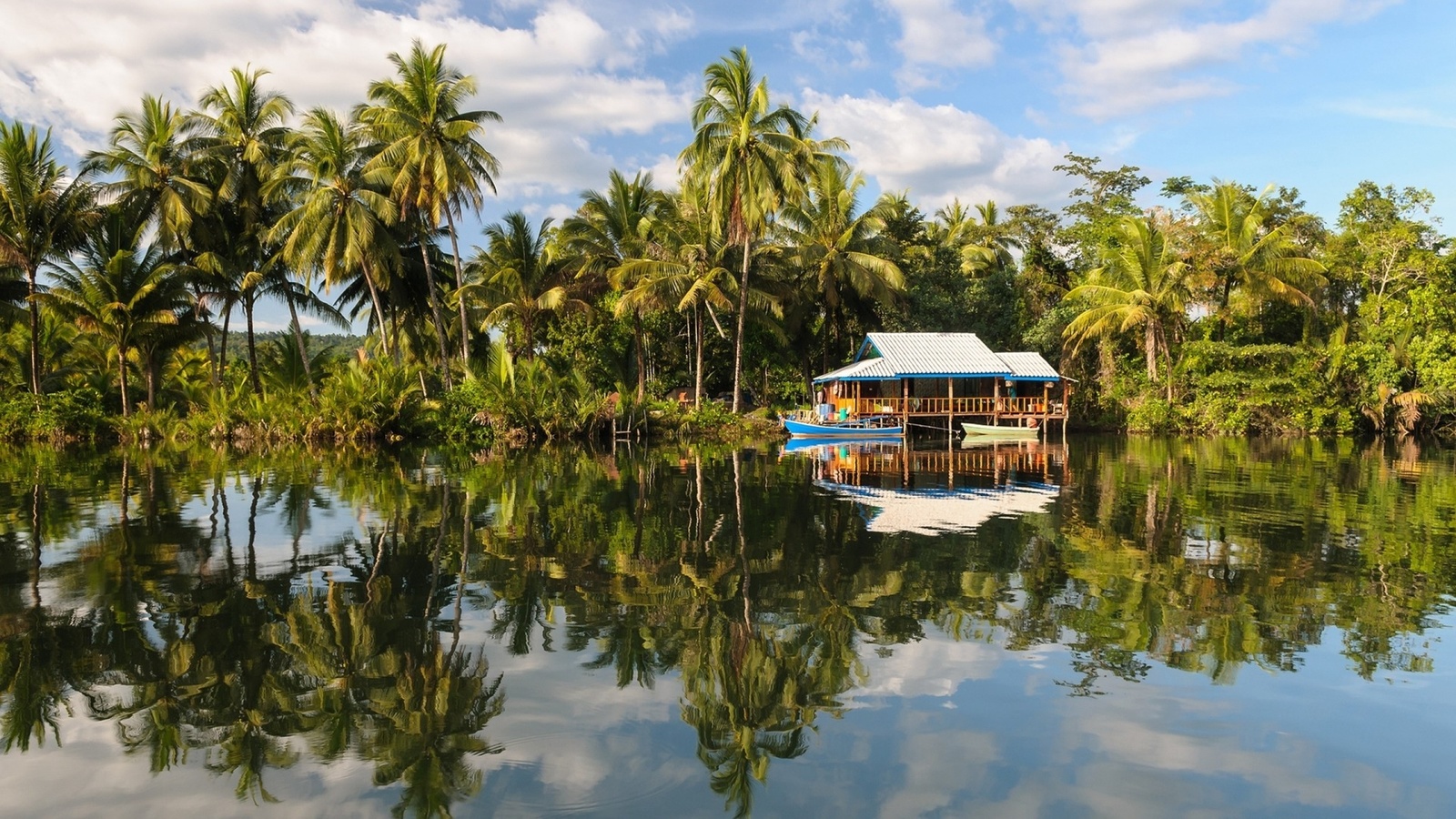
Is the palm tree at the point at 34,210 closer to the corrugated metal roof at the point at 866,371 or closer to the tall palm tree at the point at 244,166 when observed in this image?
the tall palm tree at the point at 244,166

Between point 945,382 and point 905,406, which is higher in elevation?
point 945,382

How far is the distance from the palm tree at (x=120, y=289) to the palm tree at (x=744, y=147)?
17105 mm

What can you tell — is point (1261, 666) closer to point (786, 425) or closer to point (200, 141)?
point (786, 425)

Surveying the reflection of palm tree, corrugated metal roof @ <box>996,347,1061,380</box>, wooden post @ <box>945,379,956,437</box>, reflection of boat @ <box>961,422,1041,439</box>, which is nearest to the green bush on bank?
the reflection of palm tree

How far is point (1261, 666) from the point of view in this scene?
610cm

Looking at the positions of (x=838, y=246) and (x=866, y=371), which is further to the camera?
(x=838, y=246)

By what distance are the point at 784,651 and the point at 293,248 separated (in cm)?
2724

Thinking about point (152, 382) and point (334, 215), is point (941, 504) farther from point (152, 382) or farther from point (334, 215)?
point (152, 382)

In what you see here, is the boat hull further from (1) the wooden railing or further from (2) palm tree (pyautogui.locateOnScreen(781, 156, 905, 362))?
(2) palm tree (pyautogui.locateOnScreen(781, 156, 905, 362))

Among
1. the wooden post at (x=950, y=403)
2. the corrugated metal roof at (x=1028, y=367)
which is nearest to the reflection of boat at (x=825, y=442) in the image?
the wooden post at (x=950, y=403)

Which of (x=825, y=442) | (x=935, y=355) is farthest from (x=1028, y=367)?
(x=825, y=442)

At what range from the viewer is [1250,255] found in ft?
113

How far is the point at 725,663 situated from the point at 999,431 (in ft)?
89.9

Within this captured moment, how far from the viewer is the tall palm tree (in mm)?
30000
